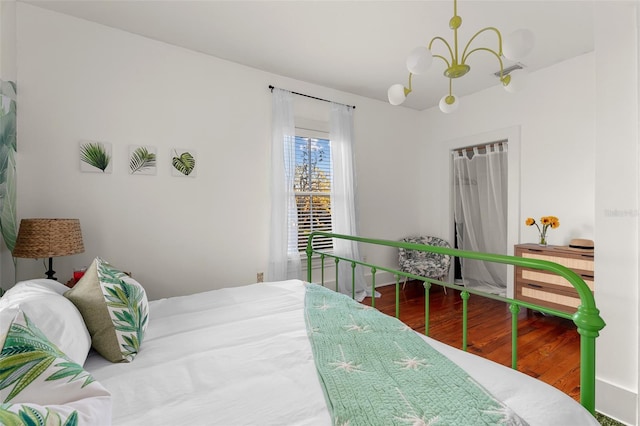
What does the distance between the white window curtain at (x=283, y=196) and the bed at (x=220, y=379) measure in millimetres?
1702

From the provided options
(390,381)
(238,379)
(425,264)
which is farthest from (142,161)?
(425,264)

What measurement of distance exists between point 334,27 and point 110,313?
96.9 inches

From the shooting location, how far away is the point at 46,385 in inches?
→ 25.8

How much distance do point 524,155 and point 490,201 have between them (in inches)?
30.5

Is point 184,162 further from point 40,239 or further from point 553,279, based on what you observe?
point 553,279

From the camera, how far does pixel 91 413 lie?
62cm

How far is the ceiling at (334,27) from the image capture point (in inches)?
86.9

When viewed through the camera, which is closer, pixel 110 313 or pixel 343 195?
pixel 110 313

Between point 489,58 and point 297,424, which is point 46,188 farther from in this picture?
point 489,58

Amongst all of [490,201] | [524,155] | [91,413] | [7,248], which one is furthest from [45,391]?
[490,201]

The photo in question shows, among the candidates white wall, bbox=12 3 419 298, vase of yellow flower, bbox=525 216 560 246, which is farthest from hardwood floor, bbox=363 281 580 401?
white wall, bbox=12 3 419 298

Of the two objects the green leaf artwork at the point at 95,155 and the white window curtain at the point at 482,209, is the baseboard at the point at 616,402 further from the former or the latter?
the green leaf artwork at the point at 95,155

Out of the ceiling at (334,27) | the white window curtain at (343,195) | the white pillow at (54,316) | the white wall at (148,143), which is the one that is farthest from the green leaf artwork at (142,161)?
the white window curtain at (343,195)

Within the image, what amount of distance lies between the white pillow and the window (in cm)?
248
